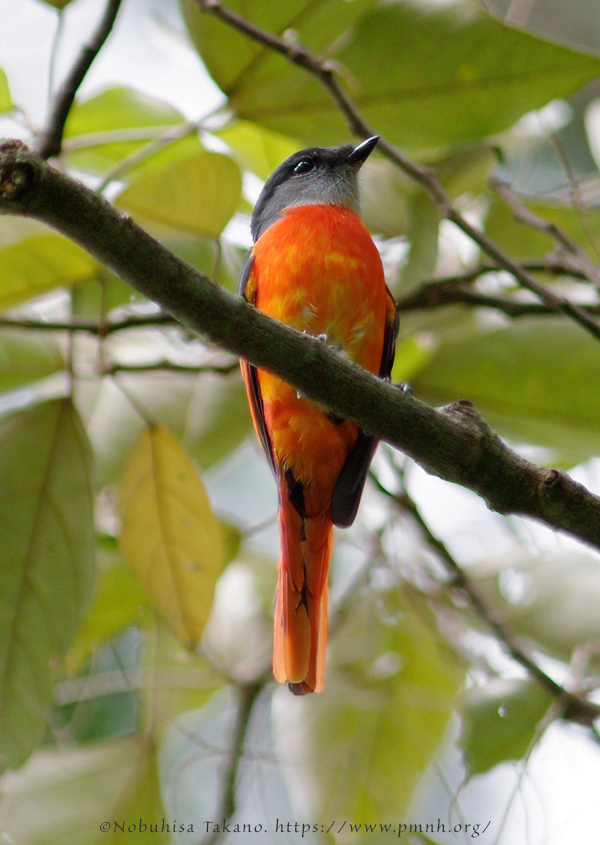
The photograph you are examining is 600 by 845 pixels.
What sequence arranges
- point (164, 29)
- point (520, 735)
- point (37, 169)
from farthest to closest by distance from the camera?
1. point (164, 29)
2. point (520, 735)
3. point (37, 169)

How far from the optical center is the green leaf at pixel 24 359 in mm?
2459

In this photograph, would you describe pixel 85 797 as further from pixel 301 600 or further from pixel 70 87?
pixel 70 87

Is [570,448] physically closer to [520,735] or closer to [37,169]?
[520,735]

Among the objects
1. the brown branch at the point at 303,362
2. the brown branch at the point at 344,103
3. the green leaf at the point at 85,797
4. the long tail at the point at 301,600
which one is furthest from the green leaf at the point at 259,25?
the green leaf at the point at 85,797

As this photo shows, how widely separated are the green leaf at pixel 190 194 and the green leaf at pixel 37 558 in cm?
62

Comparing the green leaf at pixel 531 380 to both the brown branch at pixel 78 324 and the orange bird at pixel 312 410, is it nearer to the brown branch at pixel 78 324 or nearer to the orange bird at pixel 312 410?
the orange bird at pixel 312 410

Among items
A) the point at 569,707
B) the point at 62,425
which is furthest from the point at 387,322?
the point at 569,707

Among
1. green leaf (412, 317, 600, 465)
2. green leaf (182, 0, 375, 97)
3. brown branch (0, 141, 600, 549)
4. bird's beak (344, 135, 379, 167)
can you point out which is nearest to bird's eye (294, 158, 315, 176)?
bird's beak (344, 135, 379, 167)

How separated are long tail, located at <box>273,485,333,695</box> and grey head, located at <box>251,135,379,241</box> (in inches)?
43.9

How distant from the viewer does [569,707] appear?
2113mm

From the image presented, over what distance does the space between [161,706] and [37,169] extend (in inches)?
82.8

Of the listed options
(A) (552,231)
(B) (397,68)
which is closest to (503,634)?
(A) (552,231)

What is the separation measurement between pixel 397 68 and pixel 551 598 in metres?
1.68

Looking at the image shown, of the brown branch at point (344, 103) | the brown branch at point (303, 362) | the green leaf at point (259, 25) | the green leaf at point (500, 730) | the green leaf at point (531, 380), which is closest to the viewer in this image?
the brown branch at point (303, 362)
